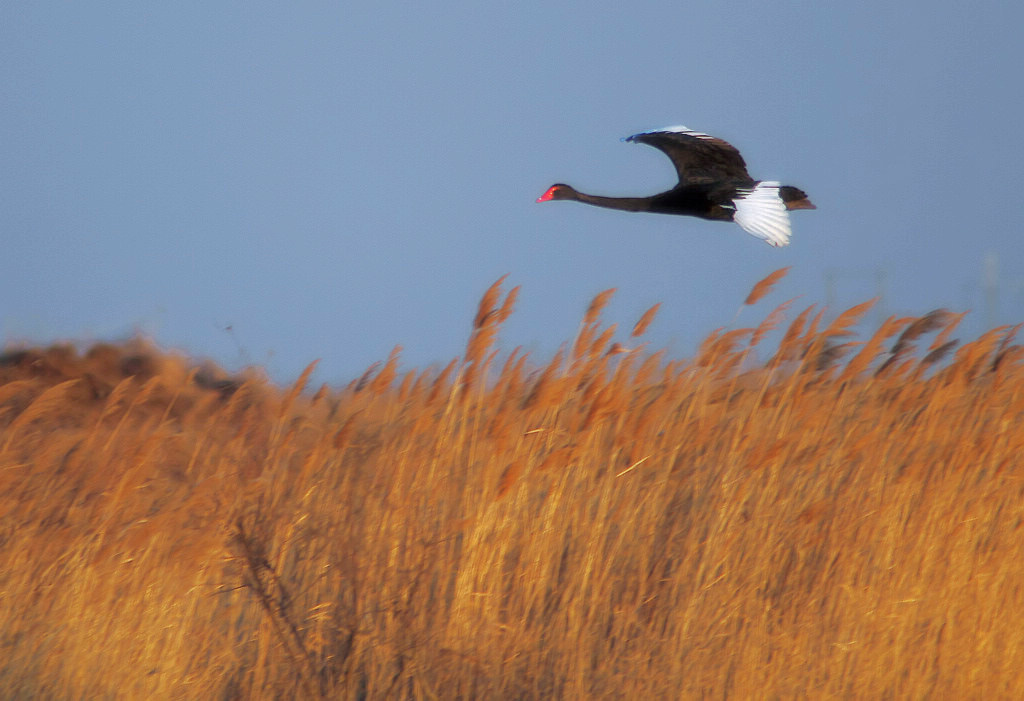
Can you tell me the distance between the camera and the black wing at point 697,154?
429cm

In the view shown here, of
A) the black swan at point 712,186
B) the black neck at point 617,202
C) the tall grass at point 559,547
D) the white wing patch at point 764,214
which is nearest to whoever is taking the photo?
the tall grass at point 559,547

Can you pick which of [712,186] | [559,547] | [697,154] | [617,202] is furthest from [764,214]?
[559,547]

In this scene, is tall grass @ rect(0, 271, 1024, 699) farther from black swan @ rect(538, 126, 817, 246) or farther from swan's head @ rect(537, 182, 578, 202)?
swan's head @ rect(537, 182, 578, 202)

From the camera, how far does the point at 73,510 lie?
153 inches

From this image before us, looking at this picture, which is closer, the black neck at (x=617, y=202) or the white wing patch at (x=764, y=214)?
the white wing patch at (x=764, y=214)

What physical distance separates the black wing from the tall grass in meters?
0.82

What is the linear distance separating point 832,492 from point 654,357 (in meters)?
0.77

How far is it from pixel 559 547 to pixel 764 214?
5.46ft

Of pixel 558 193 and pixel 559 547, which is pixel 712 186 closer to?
pixel 558 193

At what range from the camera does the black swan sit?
13.8ft

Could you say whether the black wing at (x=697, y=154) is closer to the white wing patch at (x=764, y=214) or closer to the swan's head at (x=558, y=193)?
the white wing patch at (x=764, y=214)

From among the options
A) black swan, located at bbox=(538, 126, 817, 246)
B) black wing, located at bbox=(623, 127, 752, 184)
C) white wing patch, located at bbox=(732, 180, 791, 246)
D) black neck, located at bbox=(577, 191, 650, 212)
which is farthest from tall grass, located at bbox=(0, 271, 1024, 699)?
black neck, located at bbox=(577, 191, 650, 212)

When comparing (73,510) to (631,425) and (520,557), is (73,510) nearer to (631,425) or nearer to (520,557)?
(520,557)

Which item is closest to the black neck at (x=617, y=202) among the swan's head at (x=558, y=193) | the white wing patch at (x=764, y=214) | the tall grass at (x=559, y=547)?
the swan's head at (x=558, y=193)
